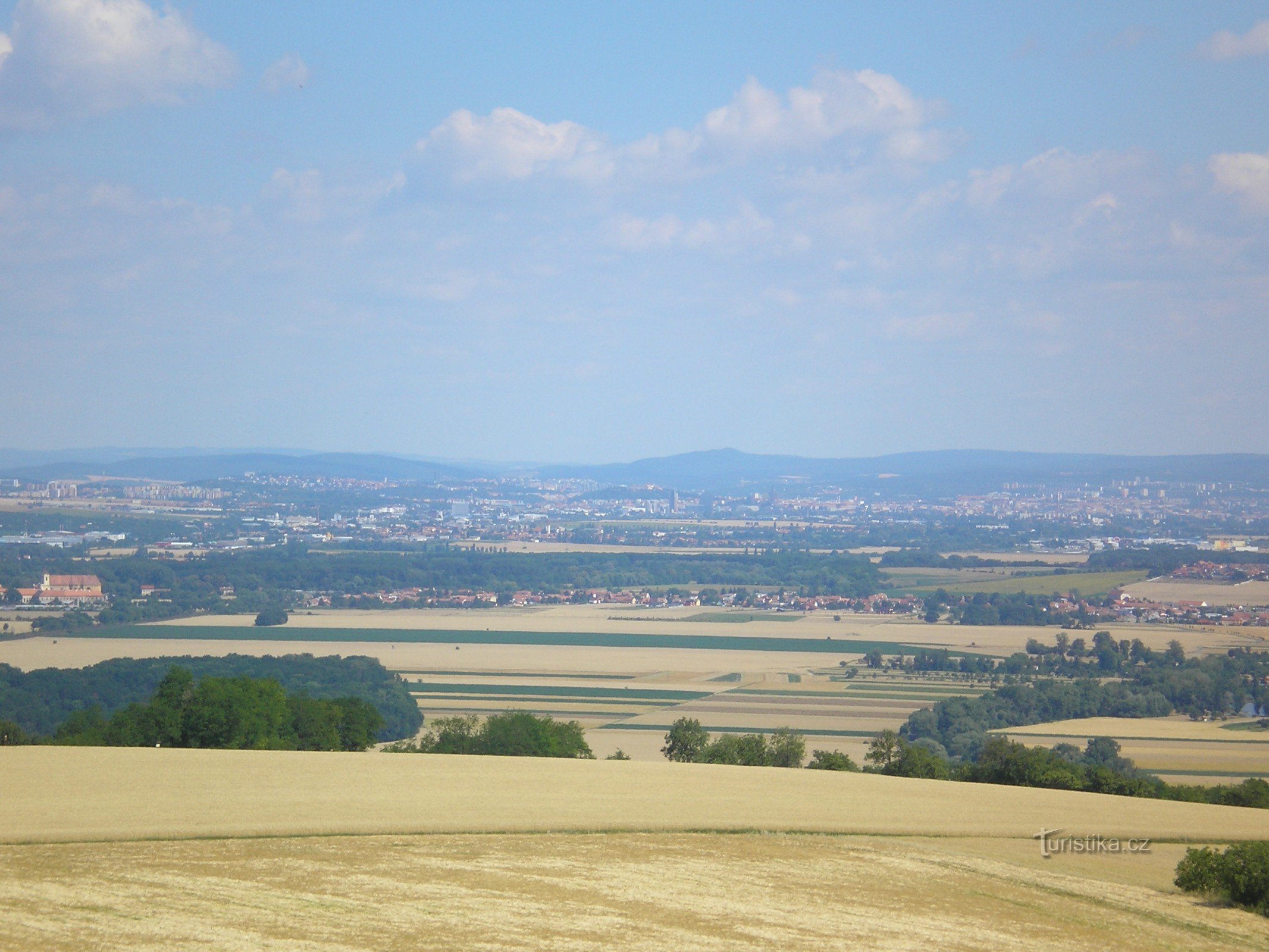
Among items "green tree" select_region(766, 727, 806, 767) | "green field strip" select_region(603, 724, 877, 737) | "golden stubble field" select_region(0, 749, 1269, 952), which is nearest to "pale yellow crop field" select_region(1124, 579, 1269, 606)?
"green field strip" select_region(603, 724, 877, 737)

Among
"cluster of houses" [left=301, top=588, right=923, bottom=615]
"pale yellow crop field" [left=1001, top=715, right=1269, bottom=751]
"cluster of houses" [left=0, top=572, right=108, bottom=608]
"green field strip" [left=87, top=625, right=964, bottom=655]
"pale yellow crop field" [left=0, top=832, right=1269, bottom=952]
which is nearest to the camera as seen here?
"pale yellow crop field" [left=0, top=832, right=1269, bottom=952]

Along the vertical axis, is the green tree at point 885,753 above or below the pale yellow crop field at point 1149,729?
above

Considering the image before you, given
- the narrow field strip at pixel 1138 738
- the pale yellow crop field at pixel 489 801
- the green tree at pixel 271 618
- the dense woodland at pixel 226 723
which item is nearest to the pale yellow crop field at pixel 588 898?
the pale yellow crop field at pixel 489 801

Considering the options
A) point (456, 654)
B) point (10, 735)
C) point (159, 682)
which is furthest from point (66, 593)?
point (10, 735)

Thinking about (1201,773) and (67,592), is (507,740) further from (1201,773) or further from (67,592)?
(67,592)

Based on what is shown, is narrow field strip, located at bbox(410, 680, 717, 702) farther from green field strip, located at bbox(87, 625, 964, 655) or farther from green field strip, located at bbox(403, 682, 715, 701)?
green field strip, located at bbox(87, 625, 964, 655)

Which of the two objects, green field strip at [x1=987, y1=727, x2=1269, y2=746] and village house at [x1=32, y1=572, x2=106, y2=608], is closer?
green field strip at [x1=987, y1=727, x2=1269, y2=746]

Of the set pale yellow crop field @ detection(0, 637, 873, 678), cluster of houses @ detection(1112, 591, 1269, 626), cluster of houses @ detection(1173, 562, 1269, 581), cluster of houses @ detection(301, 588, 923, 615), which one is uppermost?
cluster of houses @ detection(1173, 562, 1269, 581)

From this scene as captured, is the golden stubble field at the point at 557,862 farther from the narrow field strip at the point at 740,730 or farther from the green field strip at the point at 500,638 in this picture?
the green field strip at the point at 500,638
